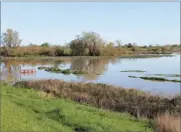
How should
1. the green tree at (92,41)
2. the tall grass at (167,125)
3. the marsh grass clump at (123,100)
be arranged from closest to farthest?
the tall grass at (167,125) → the marsh grass clump at (123,100) → the green tree at (92,41)

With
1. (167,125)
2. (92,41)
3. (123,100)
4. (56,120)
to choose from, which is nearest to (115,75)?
(123,100)

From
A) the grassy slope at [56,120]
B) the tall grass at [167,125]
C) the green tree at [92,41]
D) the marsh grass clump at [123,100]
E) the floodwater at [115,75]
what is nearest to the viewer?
the grassy slope at [56,120]

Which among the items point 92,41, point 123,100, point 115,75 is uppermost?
point 92,41

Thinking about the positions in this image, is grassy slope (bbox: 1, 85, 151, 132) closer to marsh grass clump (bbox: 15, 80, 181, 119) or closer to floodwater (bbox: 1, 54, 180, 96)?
marsh grass clump (bbox: 15, 80, 181, 119)

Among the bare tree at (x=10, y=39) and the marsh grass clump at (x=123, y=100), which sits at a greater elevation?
the bare tree at (x=10, y=39)

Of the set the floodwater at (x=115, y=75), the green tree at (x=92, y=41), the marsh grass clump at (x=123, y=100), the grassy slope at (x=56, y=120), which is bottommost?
the floodwater at (x=115, y=75)

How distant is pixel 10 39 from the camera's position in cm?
10119

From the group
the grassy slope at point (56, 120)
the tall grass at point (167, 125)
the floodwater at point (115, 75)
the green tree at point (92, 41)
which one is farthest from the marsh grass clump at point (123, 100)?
the green tree at point (92, 41)

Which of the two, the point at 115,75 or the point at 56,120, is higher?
the point at 56,120

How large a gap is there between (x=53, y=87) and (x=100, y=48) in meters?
69.0

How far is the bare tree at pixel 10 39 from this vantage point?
10121 cm

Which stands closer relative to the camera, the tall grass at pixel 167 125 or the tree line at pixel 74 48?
the tall grass at pixel 167 125

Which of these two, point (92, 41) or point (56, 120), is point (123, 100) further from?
point (92, 41)

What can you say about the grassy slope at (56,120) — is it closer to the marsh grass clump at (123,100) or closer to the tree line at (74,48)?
the marsh grass clump at (123,100)
